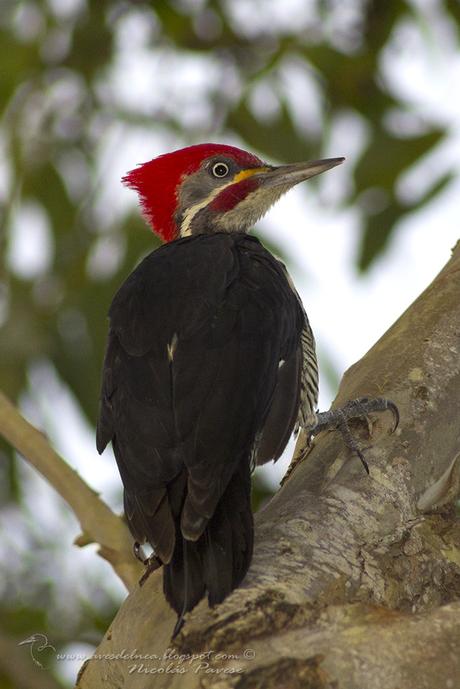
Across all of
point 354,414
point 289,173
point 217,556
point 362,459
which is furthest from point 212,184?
point 217,556

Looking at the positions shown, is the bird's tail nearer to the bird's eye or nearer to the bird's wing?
the bird's wing

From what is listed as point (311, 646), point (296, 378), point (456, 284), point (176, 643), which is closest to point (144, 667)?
point (176, 643)

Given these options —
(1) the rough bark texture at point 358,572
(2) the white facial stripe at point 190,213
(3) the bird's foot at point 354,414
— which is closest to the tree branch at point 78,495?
(1) the rough bark texture at point 358,572

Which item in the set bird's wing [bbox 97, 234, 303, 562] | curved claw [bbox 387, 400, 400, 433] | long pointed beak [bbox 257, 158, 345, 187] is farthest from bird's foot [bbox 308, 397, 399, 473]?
long pointed beak [bbox 257, 158, 345, 187]

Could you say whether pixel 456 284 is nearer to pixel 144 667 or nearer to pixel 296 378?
pixel 296 378

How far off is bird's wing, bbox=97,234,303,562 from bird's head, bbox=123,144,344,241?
0.80m

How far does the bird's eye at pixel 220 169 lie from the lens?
414 centimetres

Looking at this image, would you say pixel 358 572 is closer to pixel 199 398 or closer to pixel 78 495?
pixel 199 398

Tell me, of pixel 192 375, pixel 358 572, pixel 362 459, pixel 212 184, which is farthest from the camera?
pixel 212 184

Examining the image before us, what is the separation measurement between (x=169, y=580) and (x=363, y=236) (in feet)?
8.69

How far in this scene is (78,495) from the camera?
3.05 meters

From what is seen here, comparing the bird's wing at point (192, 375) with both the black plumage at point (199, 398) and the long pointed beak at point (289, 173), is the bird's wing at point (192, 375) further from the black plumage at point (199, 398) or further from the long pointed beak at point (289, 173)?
the long pointed beak at point (289, 173)

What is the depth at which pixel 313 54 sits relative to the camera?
4898 mm

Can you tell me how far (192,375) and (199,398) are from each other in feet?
0.25
